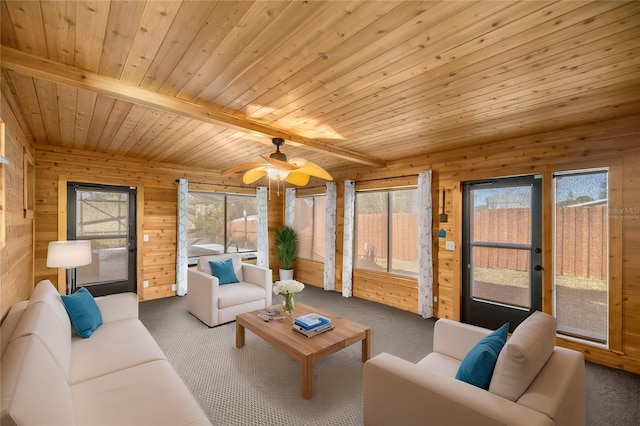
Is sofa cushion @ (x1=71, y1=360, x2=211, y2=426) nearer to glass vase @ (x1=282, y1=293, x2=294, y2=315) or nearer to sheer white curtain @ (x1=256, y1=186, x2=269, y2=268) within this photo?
glass vase @ (x1=282, y1=293, x2=294, y2=315)

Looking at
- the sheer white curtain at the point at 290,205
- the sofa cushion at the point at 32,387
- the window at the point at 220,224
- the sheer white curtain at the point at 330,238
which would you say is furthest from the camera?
the sheer white curtain at the point at 290,205

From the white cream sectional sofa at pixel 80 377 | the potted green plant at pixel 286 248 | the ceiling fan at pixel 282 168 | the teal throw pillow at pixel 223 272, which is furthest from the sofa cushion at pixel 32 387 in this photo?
the potted green plant at pixel 286 248

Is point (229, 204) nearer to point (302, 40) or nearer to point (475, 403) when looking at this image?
point (302, 40)

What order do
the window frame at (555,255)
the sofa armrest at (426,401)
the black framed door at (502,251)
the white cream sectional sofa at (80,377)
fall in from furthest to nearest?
the black framed door at (502,251) → the window frame at (555,255) → the sofa armrest at (426,401) → the white cream sectional sofa at (80,377)

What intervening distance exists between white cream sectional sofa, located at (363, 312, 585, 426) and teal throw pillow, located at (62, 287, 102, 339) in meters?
2.32

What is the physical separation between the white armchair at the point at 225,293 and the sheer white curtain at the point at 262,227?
1490mm

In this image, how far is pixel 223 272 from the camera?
14.3 ft

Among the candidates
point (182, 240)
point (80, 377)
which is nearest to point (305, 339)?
point (80, 377)

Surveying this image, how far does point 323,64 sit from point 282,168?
110cm

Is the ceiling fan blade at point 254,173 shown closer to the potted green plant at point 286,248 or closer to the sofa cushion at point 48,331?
the sofa cushion at point 48,331

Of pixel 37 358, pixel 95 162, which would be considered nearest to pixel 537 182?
pixel 37 358

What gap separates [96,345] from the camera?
7.37 feet

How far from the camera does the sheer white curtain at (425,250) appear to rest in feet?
13.8

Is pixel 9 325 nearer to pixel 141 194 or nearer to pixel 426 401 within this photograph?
pixel 426 401
